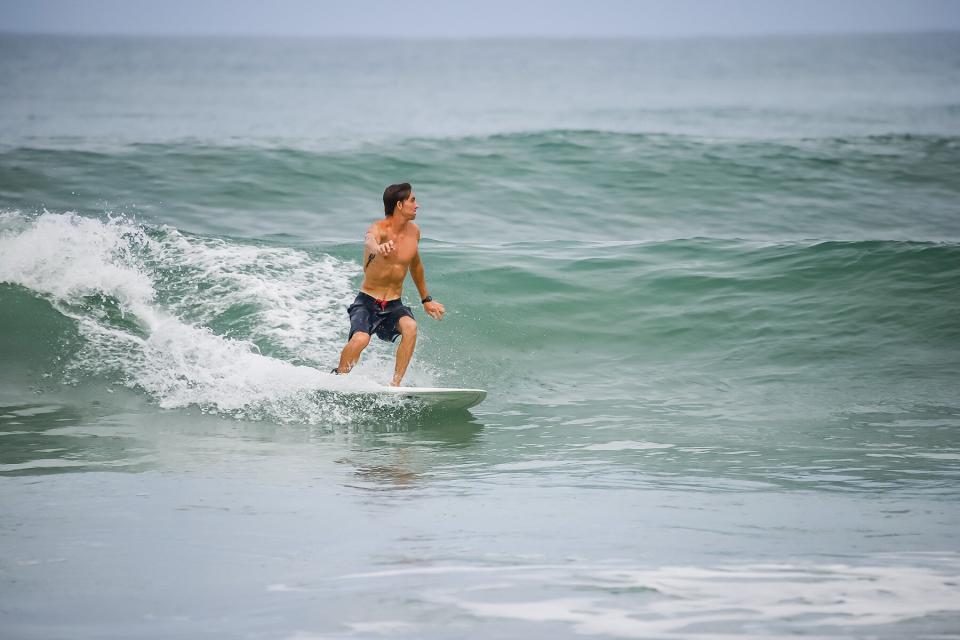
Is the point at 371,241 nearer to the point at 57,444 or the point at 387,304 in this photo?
the point at 387,304

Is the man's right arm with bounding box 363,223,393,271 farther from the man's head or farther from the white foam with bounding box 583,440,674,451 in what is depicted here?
the white foam with bounding box 583,440,674,451

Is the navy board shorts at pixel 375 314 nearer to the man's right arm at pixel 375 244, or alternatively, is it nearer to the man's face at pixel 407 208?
the man's right arm at pixel 375 244

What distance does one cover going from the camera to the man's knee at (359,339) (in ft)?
26.5

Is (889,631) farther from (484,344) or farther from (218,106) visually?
(218,106)

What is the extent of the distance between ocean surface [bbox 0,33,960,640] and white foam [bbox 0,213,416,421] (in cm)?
4

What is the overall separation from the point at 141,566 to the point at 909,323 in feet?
28.9

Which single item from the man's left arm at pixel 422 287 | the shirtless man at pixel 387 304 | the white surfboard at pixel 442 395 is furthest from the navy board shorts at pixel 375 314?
the white surfboard at pixel 442 395

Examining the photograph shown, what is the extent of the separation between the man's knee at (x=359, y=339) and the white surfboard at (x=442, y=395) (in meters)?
0.41

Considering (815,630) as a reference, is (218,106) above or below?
above

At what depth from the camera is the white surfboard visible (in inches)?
311

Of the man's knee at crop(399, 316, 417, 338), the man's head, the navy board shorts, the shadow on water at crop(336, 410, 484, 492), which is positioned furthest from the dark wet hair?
the shadow on water at crop(336, 410, 484, 492)

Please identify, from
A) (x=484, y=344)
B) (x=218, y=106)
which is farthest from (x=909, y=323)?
(x=218, y=106)

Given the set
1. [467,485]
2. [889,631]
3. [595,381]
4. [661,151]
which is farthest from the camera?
[661,151]

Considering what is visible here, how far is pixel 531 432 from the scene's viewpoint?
800 cm
